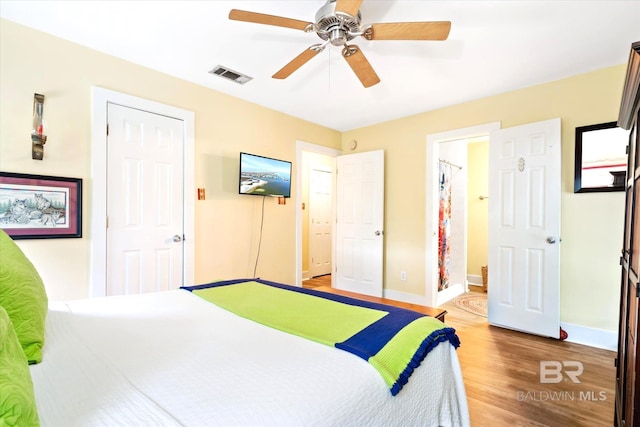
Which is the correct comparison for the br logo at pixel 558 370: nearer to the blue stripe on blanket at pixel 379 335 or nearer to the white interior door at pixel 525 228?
the white interior door at pixel 525 228

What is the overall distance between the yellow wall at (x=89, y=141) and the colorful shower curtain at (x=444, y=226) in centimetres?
196

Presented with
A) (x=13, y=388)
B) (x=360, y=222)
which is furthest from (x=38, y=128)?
(x=360, y=222)

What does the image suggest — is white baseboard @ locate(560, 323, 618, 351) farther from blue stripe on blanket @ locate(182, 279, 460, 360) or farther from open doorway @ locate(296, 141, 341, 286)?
open doorway @ locate(296, 141, 341, 286)

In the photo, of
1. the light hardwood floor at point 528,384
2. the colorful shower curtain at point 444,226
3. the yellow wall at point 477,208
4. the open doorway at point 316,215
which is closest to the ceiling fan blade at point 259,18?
the light hardwood floor at point 528,384

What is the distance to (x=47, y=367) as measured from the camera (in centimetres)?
91

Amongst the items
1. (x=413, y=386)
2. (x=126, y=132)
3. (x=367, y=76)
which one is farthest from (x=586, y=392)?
(x=126, y=132)

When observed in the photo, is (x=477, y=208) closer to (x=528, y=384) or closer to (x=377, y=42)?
(x=528, y=384)

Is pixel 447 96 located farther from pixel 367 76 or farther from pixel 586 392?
pixel 586 392

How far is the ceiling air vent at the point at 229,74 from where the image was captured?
2.78 m

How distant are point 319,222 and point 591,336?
13.2 ft

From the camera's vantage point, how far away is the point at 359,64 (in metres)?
2.08

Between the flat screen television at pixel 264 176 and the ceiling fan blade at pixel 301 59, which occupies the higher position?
the ceiling fan blade at pixel 301 59

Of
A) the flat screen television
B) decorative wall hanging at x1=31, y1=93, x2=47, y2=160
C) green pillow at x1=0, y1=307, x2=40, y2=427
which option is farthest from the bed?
the flat screen television

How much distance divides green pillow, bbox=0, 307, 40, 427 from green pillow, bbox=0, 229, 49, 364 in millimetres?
437
